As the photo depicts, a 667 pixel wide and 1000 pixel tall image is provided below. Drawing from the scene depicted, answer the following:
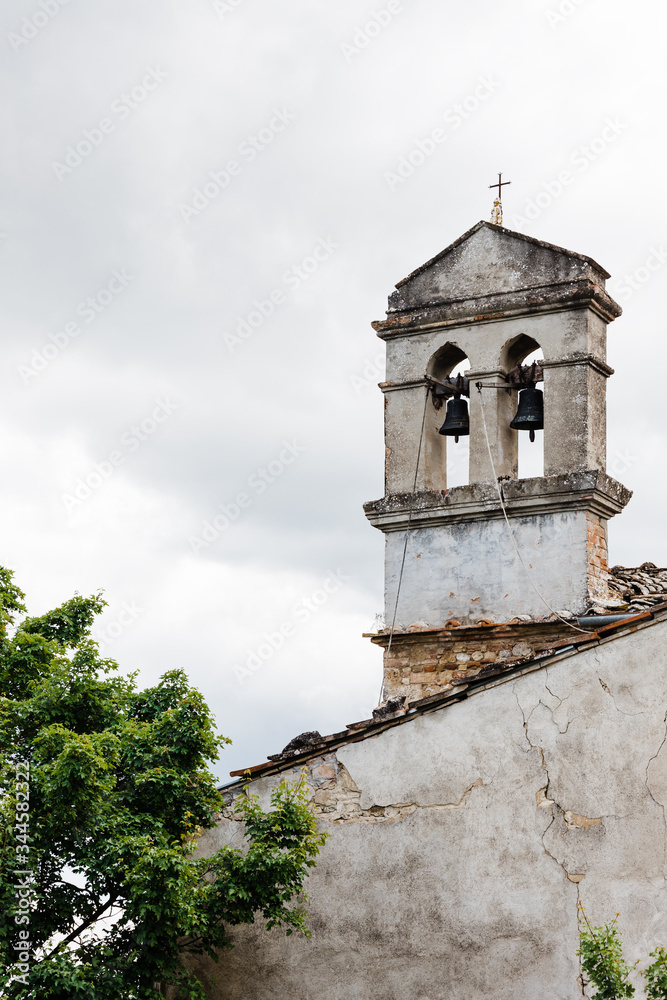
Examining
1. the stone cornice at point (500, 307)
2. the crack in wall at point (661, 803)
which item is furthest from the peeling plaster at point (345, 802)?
the stone cornice at point (500, 307)

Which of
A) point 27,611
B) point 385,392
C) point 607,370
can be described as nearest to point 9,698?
point 27,611

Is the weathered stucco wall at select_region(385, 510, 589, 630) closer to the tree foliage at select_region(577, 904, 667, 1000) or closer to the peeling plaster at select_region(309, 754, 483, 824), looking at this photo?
the peeling plaster at select_region(309, 754, 483, 824)

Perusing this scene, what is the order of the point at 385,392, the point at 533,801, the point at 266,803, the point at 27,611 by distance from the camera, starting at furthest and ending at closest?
the point at 385,392 → the point at 27,611 → the point at 266,803 → the point at 533,801

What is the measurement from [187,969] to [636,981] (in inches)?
122

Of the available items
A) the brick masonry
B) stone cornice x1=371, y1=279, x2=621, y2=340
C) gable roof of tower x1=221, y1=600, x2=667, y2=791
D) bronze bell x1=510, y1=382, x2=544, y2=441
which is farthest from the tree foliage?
stone cornice x1=371, y1=279, x2=621, y2=340

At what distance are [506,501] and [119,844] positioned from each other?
5.91 meters

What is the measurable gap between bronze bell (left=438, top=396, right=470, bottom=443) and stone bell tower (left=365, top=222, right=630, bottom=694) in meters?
0.14

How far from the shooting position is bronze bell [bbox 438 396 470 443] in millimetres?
13547

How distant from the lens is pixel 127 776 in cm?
922

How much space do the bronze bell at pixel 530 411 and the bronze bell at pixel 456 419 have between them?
19.9 inches

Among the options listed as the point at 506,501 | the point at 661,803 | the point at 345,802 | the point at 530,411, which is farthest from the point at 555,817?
the point at 530,411

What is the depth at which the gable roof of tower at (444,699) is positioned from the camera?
917 cm

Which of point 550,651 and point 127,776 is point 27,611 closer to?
point 127,776

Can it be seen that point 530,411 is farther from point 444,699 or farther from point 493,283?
point 444,699
